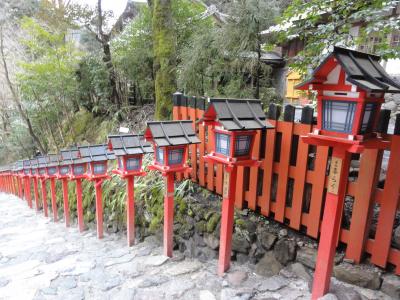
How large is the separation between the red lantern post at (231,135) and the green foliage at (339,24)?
60.1 inches

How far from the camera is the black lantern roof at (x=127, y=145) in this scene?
4.15 meters

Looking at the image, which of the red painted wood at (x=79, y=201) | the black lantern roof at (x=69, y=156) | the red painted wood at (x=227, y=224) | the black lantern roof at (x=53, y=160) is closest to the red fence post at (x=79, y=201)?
the red painted wood at (x=79, y=201)

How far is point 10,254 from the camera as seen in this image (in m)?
5.18

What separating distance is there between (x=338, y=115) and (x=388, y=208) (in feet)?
3.43

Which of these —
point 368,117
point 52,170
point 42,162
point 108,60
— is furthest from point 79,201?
point 108,60

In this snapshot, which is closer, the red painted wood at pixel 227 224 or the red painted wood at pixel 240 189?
the red painted wood at pixel 227 224

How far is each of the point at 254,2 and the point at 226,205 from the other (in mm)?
3836

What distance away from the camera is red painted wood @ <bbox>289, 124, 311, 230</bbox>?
2.89m

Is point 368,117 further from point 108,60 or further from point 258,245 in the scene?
point 108,60

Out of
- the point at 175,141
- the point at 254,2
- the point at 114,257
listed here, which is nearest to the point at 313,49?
the point at 254,2

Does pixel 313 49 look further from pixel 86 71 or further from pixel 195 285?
pixel 86 71

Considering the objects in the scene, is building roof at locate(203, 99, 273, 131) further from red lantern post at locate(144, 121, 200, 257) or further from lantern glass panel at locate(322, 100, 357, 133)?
lantern glass panel at locate(322, 100, 357, 133)

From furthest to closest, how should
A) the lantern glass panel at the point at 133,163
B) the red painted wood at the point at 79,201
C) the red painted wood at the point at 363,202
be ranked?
the red painted wood at the point at 79,201, the lantern glass panel at the point at 133,163, the red painted wood at the point at 363,202

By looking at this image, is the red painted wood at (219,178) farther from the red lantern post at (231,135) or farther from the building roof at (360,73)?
the building roof at (360,73)
